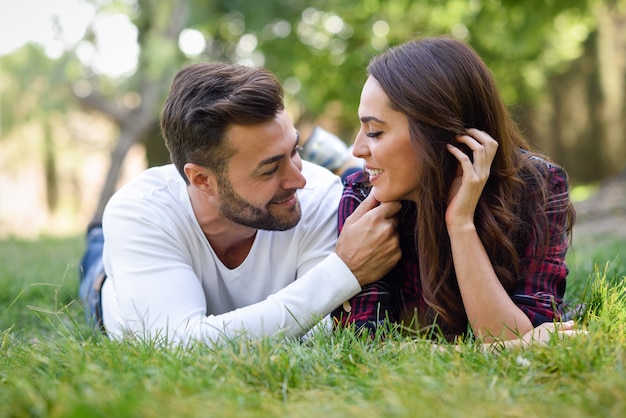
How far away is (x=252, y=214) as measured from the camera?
3.23m

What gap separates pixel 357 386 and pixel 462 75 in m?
1.42

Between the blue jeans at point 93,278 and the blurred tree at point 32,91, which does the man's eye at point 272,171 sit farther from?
the blurred tree at point 32,91

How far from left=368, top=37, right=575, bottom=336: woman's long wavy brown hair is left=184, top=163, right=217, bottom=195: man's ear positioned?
35.2 inches

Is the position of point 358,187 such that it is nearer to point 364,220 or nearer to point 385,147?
point 364,220

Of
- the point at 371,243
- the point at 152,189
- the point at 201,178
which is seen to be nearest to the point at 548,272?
the point at 371,243

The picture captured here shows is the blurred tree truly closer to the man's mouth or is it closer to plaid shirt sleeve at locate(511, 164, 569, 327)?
the man's mouth

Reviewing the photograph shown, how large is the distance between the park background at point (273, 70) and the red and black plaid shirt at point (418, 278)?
19.8 ft

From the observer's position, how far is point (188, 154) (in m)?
3.33

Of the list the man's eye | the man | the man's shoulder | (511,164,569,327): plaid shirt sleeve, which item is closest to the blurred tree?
the man's shoulder

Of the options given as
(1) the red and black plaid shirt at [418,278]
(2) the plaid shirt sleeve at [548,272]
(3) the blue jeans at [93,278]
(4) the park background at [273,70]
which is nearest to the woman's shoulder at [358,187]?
(1) the red and black plaid shirt at [418,278]

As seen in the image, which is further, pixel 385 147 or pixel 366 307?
pixel 366 307

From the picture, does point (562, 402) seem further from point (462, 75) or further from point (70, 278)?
point (70, 278)

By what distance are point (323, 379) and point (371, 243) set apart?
93 cm

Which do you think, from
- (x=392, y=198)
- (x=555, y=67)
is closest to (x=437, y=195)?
(x=392, y=198)
